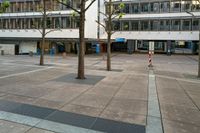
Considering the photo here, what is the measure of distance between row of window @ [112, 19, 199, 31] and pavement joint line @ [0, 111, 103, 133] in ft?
117

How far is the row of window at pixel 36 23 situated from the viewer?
39.7 meters

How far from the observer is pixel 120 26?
46.0 metres

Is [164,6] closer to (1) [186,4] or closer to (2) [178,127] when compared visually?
(1) [186,4]

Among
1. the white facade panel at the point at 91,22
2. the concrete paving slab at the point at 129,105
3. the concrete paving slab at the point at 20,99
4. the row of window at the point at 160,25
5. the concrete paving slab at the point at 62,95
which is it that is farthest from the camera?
the row of window at the point at 160,25

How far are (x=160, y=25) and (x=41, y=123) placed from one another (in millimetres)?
40731

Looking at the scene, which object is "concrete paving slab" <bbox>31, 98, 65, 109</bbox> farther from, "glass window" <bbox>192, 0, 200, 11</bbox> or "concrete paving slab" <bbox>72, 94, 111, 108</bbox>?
"glass window" <bbox>192, 0, 200, 11</bbox>

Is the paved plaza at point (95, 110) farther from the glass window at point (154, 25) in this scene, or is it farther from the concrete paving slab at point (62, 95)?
the glass window at point (154, 25)

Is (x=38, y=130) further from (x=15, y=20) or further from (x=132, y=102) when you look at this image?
(x=15, y=20)

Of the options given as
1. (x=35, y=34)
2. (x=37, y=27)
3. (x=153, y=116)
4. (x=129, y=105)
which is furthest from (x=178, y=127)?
(x=35, y=34)

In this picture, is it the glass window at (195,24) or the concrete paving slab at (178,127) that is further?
the glass window at (195,24)

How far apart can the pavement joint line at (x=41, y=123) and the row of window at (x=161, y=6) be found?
40420 millimetres

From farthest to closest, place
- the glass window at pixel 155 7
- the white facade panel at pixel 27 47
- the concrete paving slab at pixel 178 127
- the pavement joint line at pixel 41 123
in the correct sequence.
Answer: the glass window at pixel 155 7
the white facade panel at pixel 27 47
the concrete paving slab at pixel 178 127
the pavement joint line at pixel 41 123

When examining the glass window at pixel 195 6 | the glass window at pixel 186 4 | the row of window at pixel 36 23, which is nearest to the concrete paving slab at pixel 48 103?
the row of window at pixel 36 23

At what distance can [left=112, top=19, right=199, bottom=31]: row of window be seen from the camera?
4109cm
